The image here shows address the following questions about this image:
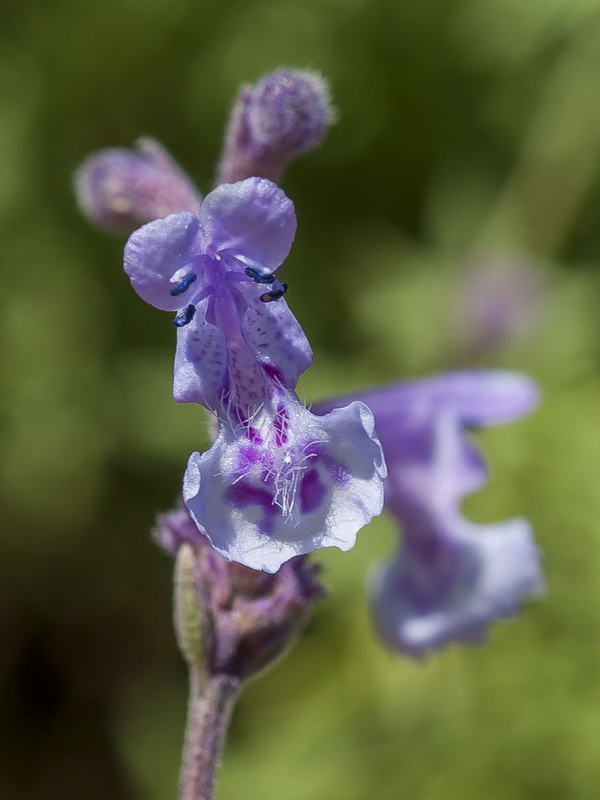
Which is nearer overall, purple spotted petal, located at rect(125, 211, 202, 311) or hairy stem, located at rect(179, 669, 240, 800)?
purple spotted petal, located at rect(125, 211, 202, 311)

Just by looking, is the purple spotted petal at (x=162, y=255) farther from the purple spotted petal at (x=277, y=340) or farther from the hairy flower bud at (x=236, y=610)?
the hairy flower bud at (x=236, y=610)

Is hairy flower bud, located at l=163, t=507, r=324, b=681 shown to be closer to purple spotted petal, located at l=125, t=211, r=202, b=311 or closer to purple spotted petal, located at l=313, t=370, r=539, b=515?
purple spotted petal, located at l=125, t=211, r=202, b=311

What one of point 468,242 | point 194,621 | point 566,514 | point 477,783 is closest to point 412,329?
point 468,242

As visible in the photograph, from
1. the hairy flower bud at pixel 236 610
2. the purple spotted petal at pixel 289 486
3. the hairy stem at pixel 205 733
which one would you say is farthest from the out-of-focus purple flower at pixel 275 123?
the hairy stem at pixel 205 733

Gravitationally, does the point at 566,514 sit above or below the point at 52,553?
above

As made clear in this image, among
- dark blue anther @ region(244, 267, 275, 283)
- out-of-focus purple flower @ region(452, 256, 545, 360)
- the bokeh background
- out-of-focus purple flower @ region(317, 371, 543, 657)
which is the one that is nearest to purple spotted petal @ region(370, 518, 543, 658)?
out-of-focus purple flower @ region(317, 371, 543, 657)

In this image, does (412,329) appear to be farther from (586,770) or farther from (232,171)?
(232,171)

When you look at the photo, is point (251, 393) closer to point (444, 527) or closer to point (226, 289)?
point (226, 289)
